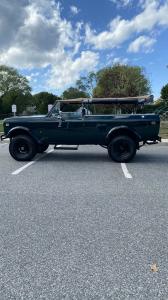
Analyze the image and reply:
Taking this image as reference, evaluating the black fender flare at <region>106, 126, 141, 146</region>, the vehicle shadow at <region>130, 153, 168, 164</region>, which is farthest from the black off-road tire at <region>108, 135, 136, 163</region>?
the vehicle shadow at <region>130, 153, 168, 164</region>

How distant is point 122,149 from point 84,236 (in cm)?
612

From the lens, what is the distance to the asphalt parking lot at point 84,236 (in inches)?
118

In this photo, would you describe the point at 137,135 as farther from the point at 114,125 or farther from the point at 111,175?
the point at 111,175

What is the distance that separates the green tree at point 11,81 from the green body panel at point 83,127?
7904 centimetres

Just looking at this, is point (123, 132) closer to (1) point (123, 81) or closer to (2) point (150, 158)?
(2) point (150, 158)

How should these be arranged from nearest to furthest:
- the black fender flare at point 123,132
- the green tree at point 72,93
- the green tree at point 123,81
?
the black fender flare at point 123,132
the green tree at point 123,81
the green tree at point 72,93

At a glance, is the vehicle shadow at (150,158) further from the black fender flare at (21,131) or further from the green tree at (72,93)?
the green tree at (72,93)

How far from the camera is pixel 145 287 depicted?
9.76 feet

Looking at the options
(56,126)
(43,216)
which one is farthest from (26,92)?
(43,216)

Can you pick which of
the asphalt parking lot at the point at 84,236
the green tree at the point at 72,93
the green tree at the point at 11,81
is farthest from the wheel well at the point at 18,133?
the green tree at the point at 11,81

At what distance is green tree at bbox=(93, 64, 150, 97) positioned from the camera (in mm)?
46588

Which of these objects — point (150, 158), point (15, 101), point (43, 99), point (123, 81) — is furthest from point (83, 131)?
point (43, 99)

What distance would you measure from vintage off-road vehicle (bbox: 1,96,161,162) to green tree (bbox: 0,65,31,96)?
259ft

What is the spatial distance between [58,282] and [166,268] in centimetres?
109
